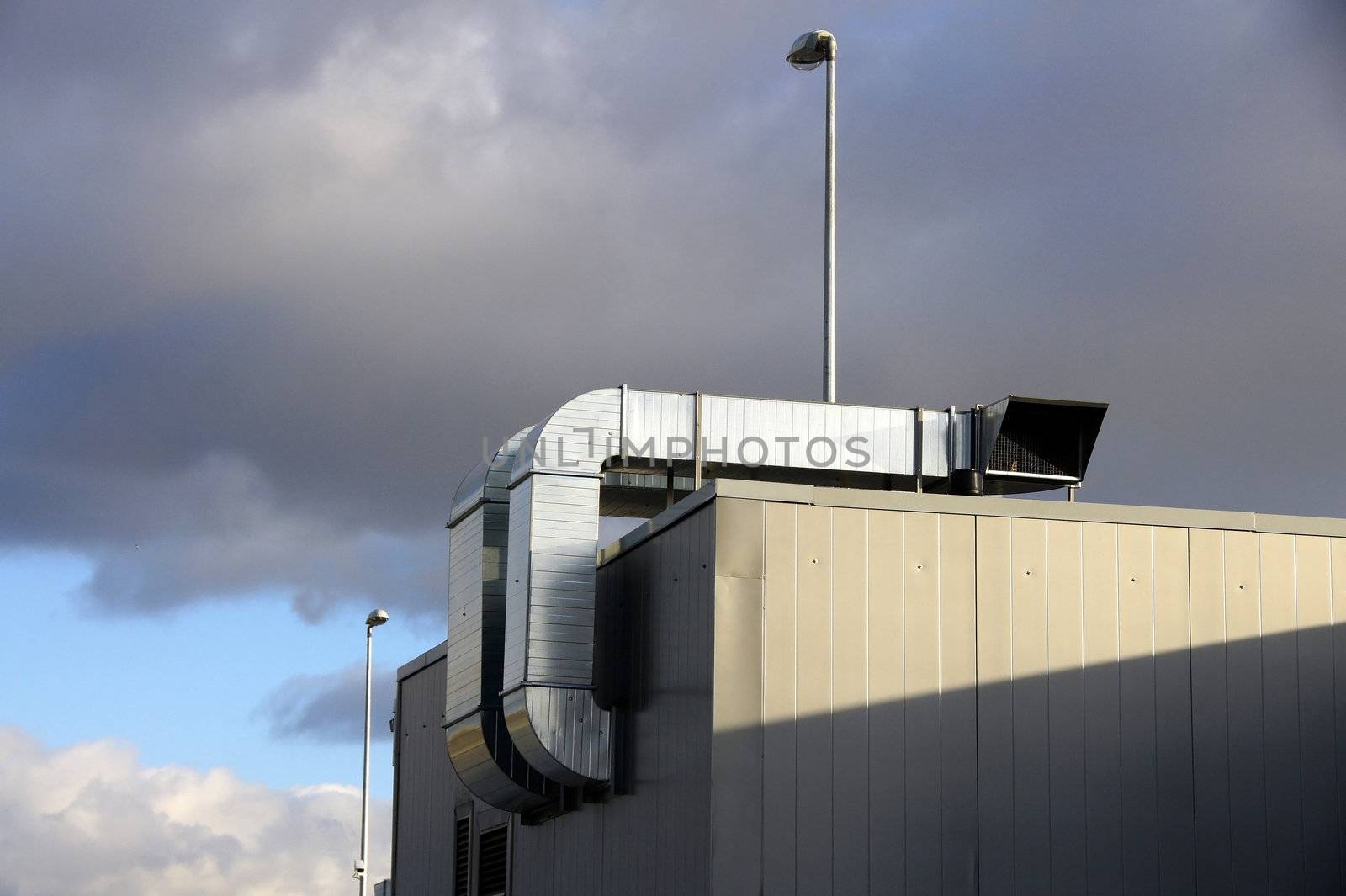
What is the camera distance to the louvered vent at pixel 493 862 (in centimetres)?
2119

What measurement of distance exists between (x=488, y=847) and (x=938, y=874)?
7192 mm

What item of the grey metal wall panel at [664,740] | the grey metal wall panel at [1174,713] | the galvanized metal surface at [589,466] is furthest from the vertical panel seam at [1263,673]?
the grey metal wall panel at [664,740]

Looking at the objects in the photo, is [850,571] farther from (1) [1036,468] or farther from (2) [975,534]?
(1) [1036,468]

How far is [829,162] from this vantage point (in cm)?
2156

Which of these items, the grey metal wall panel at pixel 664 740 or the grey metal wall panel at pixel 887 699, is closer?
the grey metal wall panel at pixel 664 740

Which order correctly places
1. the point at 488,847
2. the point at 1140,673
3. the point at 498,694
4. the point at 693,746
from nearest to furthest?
the point at 693,746, the point at 1140,673, the point at 498,694, the point at 488,847

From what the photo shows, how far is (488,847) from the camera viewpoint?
21734 millimetres

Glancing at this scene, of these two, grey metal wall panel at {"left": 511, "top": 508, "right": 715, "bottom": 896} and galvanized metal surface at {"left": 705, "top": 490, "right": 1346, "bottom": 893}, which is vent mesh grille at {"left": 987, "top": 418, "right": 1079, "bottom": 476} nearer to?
galvanized metal surface at {"left": 705, "top": 490, "right": 1346, "bottom": 893}

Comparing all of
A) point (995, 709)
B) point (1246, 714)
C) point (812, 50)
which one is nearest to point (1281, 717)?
point (1246, 714)

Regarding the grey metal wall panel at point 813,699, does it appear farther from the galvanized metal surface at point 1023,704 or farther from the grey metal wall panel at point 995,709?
the grey metal wall panel at point 995,709

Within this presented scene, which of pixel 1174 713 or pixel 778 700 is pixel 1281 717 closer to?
pixel 1174 713

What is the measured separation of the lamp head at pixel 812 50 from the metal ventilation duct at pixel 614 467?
4.76m

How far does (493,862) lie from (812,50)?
9.94m

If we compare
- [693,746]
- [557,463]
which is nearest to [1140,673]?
[693,746]
